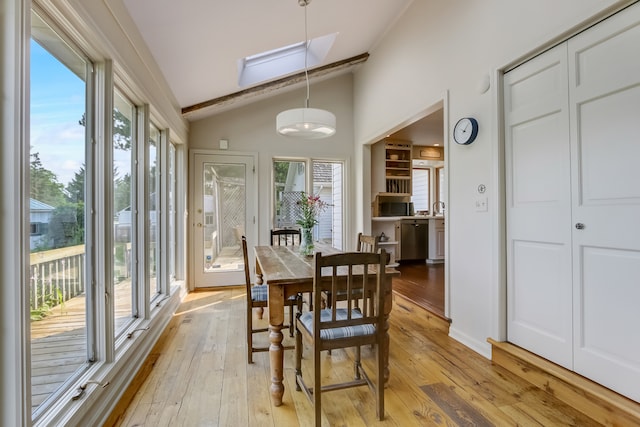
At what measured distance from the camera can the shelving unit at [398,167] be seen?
6152 mm

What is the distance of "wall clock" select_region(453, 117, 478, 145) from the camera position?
2480 millimetres

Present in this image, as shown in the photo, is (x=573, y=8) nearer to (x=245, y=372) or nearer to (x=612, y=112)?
(x=612, y=112)

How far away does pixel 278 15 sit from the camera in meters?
2.66

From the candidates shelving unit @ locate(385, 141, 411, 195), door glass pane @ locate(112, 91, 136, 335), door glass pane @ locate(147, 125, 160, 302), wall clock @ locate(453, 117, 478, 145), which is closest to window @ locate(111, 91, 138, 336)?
door glass pane @ locate(112, 91, 136, 335)

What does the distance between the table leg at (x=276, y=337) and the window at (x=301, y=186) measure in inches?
114

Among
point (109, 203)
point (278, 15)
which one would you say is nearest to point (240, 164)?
point (278, 15)

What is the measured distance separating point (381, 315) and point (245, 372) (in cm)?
116

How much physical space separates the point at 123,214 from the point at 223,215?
2.28 meters

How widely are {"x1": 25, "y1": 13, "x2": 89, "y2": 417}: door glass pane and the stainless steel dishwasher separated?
521 cm

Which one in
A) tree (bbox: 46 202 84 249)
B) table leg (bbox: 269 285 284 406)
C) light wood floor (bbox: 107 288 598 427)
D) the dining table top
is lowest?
light wood floor (bbox: 107 288 598 427)

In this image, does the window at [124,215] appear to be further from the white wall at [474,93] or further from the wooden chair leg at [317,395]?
the white wall at [474,93]

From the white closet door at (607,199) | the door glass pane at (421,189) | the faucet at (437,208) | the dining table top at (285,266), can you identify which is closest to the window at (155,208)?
the dining table top at (285,266)

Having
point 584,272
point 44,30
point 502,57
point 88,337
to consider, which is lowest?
point 88,337

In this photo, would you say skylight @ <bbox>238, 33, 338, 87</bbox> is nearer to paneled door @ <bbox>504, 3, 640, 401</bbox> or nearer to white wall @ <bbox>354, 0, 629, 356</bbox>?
white wall @ <bbox>354, 0, 629, 356</bbox>
